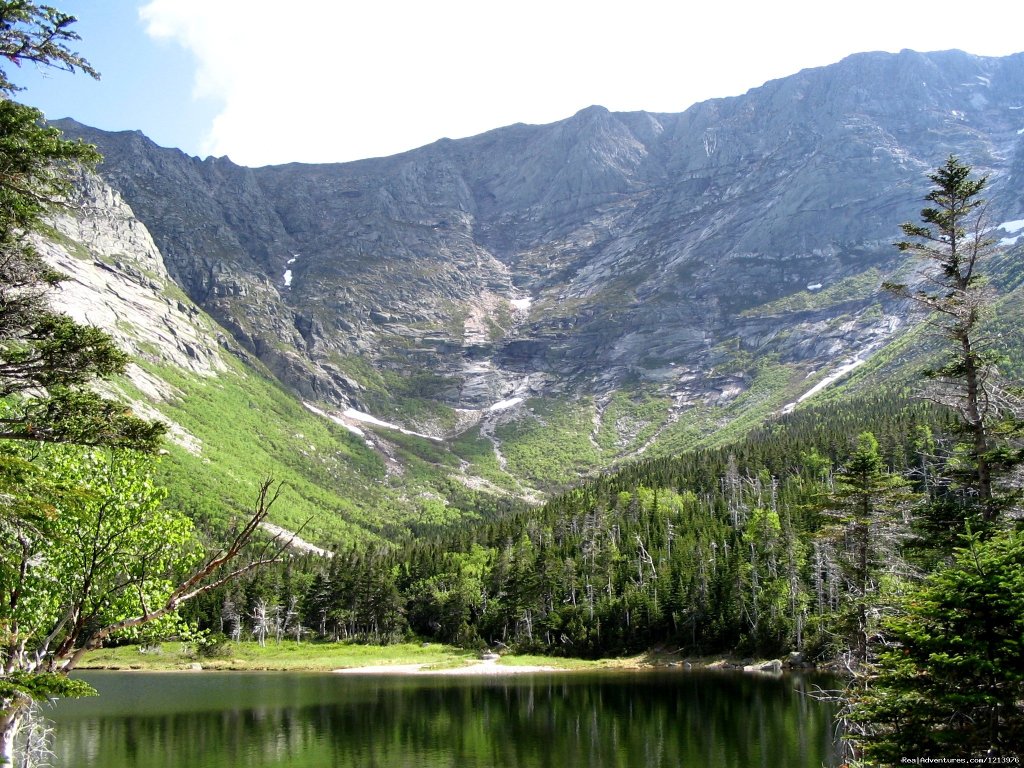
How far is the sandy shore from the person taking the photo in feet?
308

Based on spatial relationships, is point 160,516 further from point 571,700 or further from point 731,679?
point 731,679

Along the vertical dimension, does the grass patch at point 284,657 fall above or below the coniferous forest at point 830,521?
below

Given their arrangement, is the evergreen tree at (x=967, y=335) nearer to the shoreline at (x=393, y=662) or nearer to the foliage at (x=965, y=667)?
the foliage at (x=965, y=667)

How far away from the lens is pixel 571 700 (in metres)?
62.8

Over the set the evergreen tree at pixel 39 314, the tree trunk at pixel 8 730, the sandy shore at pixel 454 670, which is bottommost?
the sandy shore at pixel 454 670

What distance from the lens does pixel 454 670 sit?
96.4 m

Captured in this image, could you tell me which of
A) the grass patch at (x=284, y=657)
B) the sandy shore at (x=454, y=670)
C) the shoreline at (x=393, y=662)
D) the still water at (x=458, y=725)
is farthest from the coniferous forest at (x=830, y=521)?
the grass patch at (x=284, y=657)

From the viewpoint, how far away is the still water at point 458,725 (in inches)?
1583

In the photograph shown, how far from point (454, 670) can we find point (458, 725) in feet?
157

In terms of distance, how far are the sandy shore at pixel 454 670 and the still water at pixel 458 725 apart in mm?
16179

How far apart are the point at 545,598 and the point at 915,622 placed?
10488 centimetres

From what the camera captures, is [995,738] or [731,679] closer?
[995,738]

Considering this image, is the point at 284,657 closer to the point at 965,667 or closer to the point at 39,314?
the point at 39,314

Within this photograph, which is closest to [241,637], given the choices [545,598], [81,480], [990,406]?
[545,598]
